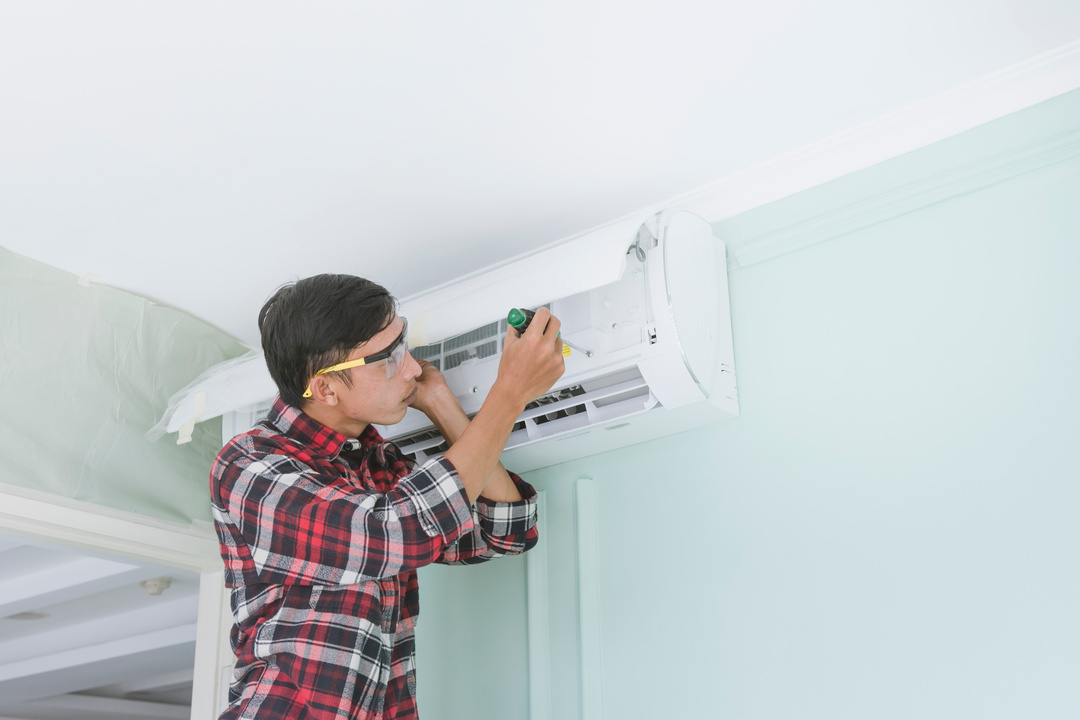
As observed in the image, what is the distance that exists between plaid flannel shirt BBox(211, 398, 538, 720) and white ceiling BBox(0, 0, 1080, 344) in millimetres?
511

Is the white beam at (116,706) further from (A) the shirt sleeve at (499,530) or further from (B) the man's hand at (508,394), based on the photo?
(B) the man's hand at (508,394)

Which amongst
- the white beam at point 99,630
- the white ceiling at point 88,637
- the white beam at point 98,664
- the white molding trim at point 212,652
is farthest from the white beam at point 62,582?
the white molding trim at point 212,652

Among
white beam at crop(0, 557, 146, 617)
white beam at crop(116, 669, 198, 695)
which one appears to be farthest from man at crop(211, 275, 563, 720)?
white beam at crop(116, 669, 198, 695)

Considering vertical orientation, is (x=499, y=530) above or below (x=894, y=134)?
below

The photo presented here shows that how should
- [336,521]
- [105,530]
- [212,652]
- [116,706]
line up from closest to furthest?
[336,521]
[105,530]
[212,652]
[116,706]

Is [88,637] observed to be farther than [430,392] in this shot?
Yes

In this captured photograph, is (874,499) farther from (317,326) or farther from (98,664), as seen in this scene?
(98,664)

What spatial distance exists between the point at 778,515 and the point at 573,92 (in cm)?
73

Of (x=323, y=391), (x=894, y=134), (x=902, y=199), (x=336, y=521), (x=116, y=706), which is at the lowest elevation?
(x=116, y=706)

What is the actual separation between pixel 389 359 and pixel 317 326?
0.40ft

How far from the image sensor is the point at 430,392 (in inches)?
61.8

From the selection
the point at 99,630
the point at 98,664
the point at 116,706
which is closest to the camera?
the point at 99,630

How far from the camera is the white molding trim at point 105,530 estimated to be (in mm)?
1699

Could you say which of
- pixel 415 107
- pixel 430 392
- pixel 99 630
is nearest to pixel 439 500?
pixel 430 392
